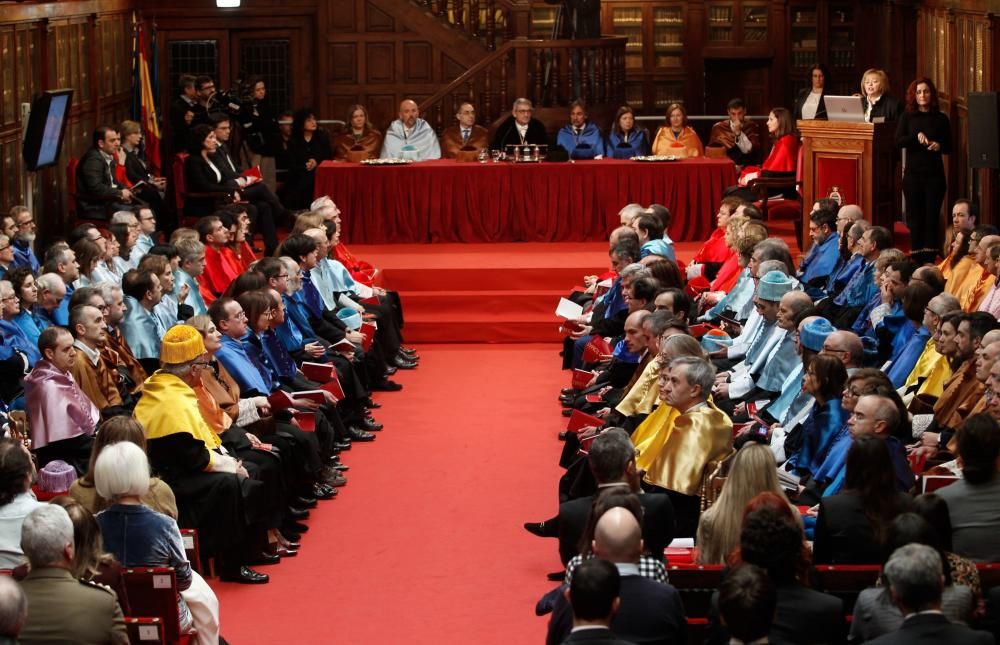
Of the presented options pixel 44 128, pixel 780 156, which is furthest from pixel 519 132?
pixel 44 128

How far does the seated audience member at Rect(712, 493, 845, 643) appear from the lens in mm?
4984

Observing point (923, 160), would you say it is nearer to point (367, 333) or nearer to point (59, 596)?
point (367, 333)

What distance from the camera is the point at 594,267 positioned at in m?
14.4

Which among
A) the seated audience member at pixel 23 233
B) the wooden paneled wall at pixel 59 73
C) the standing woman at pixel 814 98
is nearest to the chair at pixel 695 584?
the seated audience member at pixel 23 233

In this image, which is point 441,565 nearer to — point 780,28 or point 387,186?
point 387,186

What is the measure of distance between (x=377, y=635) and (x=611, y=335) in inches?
159

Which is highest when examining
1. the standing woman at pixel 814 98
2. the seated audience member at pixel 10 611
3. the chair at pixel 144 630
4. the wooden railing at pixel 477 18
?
the wooden railing at pixel 477 18

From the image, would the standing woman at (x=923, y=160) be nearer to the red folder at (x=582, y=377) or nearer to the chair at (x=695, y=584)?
the red folder at (x=582, y=377)

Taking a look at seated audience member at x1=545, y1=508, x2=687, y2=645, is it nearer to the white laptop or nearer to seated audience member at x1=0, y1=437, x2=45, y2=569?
seated audience member at x1=0, y1=437, x2=45, y2=569

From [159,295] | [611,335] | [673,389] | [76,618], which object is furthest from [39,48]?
[76,618]

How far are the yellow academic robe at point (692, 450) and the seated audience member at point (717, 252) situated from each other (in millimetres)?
5234

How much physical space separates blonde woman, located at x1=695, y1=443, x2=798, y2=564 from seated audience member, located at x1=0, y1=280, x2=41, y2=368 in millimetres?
4651

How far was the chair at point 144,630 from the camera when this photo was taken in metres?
5.57

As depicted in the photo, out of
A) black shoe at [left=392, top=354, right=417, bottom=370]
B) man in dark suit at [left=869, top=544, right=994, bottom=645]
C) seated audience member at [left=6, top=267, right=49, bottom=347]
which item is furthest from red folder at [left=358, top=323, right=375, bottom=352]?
man in dark suit at [left=869, top=544, right=994, bottom=645]
